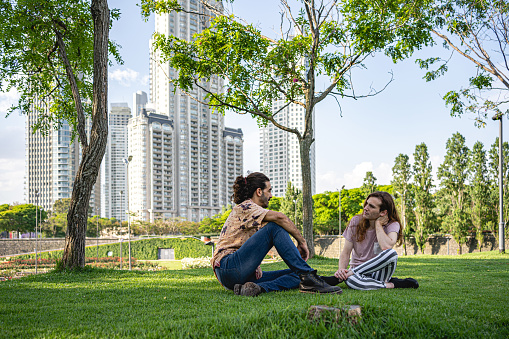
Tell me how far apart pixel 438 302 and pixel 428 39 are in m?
10.1

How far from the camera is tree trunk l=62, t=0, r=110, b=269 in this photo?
727 centimetres

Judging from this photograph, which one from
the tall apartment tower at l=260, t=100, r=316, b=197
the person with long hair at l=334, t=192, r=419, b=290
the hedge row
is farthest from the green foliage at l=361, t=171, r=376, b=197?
the tall apartment tower at l=260, t=100, r=316, b=197

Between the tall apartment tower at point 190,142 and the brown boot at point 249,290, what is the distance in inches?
3488

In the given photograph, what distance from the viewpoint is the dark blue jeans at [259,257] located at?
3.46 meters

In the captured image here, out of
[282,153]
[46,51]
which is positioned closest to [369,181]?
[46,51]

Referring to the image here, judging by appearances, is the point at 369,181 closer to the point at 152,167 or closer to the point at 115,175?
the point at 152,167

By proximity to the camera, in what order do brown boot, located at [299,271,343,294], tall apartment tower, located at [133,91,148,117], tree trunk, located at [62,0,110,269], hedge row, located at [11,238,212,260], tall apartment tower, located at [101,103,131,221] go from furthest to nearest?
tall apartment tower, located at [133,91,148,117] < tall apartment tower, located at [101,103,131,221] < hedge row, located at [11,238,212,260] < tree trunk, located at [62,0,110,269] < brown boot, located at [299,271,343,294]

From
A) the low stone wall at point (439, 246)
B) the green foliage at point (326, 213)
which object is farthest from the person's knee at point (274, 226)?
the green foliage at point (326, 213)

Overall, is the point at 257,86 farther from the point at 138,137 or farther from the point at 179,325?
the point at 138,137

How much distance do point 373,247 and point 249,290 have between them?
1464 mm

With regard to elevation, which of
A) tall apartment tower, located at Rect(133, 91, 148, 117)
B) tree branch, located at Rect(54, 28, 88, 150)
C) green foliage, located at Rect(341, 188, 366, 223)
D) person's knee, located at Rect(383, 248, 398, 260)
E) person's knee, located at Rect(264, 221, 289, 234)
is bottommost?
green foliage, located at Rect(341, 188, 366, 223)

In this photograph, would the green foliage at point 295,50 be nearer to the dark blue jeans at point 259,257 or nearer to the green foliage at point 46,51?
the green foliage at point 46,51

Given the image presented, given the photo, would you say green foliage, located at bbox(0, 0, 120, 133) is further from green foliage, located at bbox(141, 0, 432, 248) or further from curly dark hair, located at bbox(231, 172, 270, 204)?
curly dark hair, located at bbox(231, 172, 270, 204)

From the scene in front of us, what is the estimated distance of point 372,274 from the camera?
3.98 m
